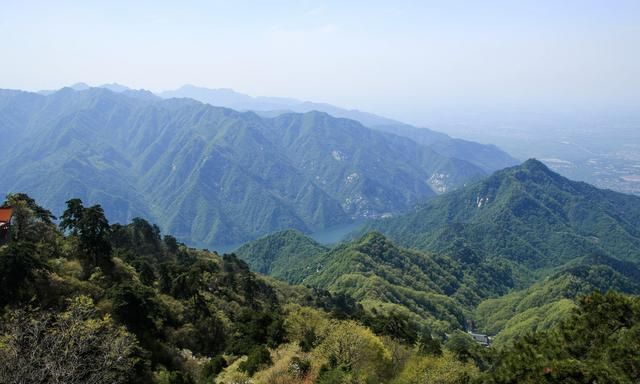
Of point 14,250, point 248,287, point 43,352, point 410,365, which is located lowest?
point 248,287

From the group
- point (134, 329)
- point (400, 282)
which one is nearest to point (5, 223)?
point (134, 329)

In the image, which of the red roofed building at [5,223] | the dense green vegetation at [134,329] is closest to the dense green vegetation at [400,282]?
the dense green vegetation at [134,329]

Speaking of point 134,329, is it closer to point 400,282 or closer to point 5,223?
point 5,223

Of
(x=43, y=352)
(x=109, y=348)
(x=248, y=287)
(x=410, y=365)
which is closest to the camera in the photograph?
(x=43, y=352)

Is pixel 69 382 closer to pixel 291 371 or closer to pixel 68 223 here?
pixel 291 371

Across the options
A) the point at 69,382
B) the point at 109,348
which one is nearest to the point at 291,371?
the point at 109,348

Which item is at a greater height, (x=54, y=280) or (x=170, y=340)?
(x=54, y=280)


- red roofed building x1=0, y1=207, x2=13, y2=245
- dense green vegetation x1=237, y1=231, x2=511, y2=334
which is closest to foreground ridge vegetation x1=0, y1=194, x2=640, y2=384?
red roofed building x1=0, y1=207, x2=13, y2=245

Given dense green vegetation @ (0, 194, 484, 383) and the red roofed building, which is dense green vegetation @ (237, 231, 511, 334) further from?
the red roofed building

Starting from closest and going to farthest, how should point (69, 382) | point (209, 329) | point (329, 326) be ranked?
1. point (69, 382)
2. point (329, 326)
3. point (209, 329)
